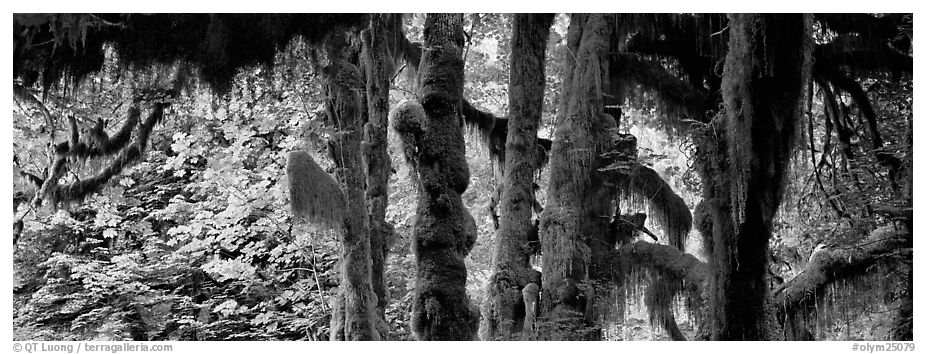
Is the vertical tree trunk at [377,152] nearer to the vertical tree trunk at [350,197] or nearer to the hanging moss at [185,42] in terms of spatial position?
the vertical tree trunk at [350,197]

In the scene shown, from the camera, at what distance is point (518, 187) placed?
11.9 m

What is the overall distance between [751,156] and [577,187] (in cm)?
327

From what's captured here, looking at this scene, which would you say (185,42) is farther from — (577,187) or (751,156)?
(577,187)

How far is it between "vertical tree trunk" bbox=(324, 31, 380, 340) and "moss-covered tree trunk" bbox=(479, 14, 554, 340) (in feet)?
5.96

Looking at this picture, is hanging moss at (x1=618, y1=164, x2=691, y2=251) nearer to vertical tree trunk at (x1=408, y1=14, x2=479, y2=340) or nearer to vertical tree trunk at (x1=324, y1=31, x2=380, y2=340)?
vertical tree trunk at (x1=324, y1=31, x2=380, y2=340)

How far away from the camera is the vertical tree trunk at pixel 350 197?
1049 cm

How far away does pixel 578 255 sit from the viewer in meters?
11.4

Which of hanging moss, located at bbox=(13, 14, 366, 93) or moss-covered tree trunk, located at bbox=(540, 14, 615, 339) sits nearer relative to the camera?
hanging moss, located at bbox=(13, 14, 366, 93)

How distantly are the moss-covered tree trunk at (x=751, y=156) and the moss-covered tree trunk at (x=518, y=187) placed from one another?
293cm

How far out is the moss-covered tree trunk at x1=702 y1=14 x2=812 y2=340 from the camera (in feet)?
27.8

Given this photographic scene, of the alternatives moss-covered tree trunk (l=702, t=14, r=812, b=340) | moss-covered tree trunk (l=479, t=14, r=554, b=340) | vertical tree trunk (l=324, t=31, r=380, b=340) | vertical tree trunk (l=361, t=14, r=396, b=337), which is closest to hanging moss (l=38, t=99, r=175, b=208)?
vertical tree trunk (l=324, t=31, r=380, b=340)

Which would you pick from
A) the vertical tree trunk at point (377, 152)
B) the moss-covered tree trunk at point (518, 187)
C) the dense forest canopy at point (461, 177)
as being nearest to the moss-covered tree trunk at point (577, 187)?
the dense forest canopy at point (461, 177)
